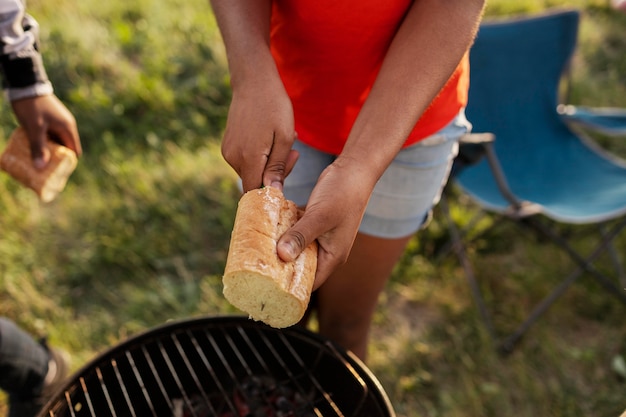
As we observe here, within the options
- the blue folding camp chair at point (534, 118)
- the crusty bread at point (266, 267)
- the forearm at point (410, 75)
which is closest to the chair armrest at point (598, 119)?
the blue folding camp chair at point (534, 118)

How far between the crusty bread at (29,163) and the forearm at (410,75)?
1.30 metres

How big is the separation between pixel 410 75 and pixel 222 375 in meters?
1.30

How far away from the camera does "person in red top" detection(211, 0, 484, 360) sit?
1461 mm

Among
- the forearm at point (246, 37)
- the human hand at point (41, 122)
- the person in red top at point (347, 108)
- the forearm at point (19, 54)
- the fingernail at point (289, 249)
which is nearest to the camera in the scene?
the fingernail at point (289, 249)

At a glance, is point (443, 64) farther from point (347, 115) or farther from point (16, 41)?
point (16, 41)

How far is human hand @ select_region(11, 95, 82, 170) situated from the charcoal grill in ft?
2.69

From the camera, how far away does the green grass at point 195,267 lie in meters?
2.86

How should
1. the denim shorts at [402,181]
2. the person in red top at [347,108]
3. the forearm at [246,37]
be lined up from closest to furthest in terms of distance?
the person in red top at [347,108] < the forearm at [246,37] < the denim shorts at [402,181]

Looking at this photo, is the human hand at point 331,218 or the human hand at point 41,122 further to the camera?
the human hand at point 41,122

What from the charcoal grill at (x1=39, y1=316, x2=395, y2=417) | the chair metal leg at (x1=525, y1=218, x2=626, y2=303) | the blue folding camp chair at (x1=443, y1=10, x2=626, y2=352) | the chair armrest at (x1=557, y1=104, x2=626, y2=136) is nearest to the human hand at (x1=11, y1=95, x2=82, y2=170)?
the charcoal grill at (x1=39, y1=316, x2=395, y2=417)

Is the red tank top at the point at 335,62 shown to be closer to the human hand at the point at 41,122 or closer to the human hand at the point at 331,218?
the human hand at the point at 331,218

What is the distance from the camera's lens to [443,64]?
1.54 metres

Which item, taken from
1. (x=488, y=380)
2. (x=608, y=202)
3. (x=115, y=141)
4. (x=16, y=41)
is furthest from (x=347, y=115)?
(x=115, y=141)

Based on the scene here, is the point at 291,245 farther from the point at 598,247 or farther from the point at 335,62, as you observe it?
the point at 598,247
